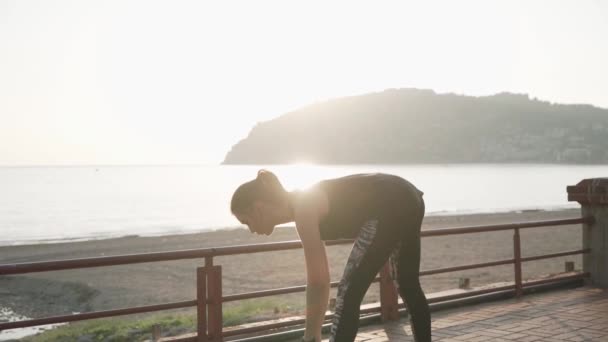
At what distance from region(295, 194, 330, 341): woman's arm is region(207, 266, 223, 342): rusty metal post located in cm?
253

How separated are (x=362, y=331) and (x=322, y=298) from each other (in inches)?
142

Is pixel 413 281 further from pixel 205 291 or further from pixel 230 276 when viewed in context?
pixel 230 276

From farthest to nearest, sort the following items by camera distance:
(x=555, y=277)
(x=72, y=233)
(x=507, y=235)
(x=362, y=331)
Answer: (x=72, y=233)
(x=507, y=235)
(x=555, y=277)
(x=362, y=331)

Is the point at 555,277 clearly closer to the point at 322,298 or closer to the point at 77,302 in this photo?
the point at 322,298

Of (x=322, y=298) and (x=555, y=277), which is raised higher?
(x=322, y=298)

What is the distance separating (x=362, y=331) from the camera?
21.9ft

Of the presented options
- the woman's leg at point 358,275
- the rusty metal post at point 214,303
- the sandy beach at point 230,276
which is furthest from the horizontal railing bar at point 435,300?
the sandy beach at point 230,276

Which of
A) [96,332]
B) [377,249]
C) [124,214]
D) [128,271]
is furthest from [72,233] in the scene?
[377,249]

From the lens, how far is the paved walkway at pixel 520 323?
20.3ft

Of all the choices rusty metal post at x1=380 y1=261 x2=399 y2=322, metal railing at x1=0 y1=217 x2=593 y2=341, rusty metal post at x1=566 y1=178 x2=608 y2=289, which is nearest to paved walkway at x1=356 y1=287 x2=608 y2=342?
rusty metal post at x1=380 y1=261 x2=399 y2=322

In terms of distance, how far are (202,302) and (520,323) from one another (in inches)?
138

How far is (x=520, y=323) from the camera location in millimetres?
6781

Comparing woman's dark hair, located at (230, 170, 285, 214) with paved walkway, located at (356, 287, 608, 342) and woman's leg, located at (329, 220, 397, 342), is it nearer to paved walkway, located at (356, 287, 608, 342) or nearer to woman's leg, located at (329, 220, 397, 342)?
woman's leg, located at (329, 220, 397, 342)

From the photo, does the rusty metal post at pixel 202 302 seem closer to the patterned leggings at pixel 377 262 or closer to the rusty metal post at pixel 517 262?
the patterned leggings at pixel 377 262
